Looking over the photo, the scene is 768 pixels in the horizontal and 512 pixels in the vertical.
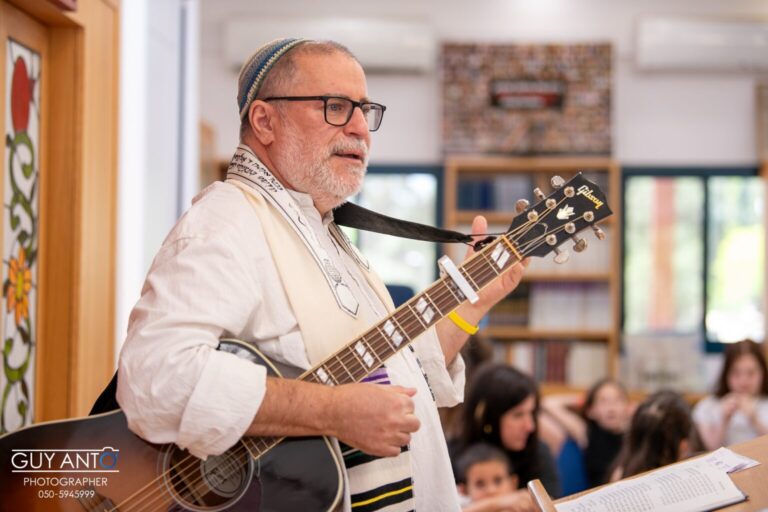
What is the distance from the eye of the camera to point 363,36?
Answer: 20.9 ft

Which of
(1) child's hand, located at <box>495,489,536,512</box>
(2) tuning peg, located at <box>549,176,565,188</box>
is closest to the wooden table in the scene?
(2) tuning peg, located at <box>549,176,565,188</box>

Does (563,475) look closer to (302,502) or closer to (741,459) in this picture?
(741,459)

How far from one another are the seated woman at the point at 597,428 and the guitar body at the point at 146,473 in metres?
3.11

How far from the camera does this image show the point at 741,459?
1.72 m

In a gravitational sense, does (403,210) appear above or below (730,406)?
above

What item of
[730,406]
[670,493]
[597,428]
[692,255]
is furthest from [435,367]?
[692,255]

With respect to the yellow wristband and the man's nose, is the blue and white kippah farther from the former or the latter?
the yellow wristband

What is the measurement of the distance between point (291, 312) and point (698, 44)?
5.44 m

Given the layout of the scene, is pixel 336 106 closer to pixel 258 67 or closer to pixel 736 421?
pixel 258 67

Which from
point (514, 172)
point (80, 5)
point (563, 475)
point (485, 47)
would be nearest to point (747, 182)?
point (514, 172)

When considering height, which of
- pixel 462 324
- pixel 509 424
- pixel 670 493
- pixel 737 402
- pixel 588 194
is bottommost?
pixel 737 402

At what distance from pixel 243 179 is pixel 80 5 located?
3.80 feet

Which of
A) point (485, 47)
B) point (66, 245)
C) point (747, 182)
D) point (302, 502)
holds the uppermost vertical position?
point (485, 47)

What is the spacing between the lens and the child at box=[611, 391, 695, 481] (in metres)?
2.93
